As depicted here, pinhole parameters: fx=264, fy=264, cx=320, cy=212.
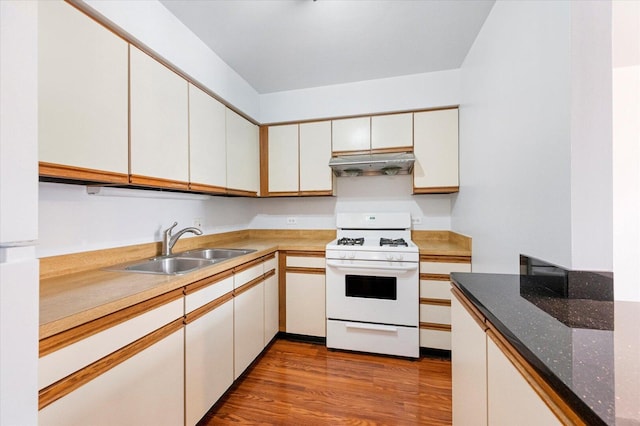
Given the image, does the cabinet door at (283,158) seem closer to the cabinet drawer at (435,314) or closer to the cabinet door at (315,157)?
the cabinet door at (315,157)

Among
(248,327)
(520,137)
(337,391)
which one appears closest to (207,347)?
(248,327)

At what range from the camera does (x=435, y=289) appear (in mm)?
2217

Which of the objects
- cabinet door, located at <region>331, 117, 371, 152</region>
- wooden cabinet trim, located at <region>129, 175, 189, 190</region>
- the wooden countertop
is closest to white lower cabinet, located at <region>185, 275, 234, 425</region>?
the wooden countertop

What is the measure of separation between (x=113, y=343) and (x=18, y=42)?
97 centimetres

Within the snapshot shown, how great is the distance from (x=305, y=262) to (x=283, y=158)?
1122mm

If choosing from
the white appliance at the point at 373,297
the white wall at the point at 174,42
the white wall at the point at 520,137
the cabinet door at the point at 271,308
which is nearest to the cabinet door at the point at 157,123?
the white wall at the point at 174,42

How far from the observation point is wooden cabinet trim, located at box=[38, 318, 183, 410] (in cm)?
80

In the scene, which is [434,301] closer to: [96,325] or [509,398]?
[509,398]

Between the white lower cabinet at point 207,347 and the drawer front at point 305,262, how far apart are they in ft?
2.66

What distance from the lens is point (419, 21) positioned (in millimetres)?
1797

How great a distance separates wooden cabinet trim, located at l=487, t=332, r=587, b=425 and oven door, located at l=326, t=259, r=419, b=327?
1.45 metres

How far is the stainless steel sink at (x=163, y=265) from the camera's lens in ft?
A: 5.05

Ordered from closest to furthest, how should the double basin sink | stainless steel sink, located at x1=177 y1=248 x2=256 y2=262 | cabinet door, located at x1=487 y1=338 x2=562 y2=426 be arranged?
cabinet door, located at x1=487 y1=338 x2=562 y2=426 < the double basin sink < stainless steel sink, located at x1=177 y1=248 x2=256 y2=262

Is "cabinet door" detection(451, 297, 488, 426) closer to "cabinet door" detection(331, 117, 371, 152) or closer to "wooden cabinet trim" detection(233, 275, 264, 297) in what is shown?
"wooden cabinet trim" detection(233, 275, 264, 297)
